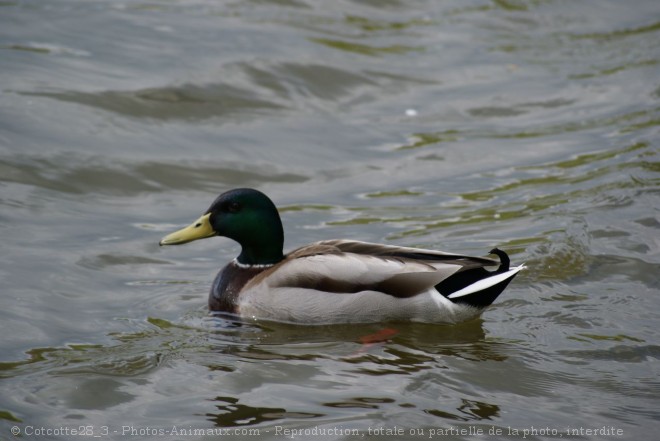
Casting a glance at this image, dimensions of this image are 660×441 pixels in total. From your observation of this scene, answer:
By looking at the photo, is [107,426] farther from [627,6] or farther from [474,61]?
[627,6]

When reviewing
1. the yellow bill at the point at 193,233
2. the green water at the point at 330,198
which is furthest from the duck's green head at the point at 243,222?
the green water at the point at 330,198

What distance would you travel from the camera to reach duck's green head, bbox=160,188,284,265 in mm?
7367

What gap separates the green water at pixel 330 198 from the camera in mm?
5637

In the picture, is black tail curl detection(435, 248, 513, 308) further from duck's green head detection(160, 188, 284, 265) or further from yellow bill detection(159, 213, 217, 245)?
yellow bill detection(159, 213, 217, 245)

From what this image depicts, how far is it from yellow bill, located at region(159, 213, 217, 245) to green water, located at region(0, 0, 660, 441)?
0.45 meters

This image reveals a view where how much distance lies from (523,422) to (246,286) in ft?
8.14

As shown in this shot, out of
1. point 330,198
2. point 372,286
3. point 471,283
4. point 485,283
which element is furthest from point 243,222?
point 330,198

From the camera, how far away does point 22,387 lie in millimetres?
5871

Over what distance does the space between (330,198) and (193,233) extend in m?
2.56

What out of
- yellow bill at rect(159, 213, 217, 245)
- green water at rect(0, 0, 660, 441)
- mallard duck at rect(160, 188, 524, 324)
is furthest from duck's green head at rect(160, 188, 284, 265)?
green water at rect(0, 0, 660, 441)

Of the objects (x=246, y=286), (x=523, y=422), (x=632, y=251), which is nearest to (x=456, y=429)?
(x=523, y=422)

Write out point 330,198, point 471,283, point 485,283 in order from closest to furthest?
1. point 485,283
2. point 471,283
3. point 330,198

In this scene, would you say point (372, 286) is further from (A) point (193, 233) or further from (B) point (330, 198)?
(B) point (330, 198)

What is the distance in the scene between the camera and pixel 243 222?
7387 millimetres
